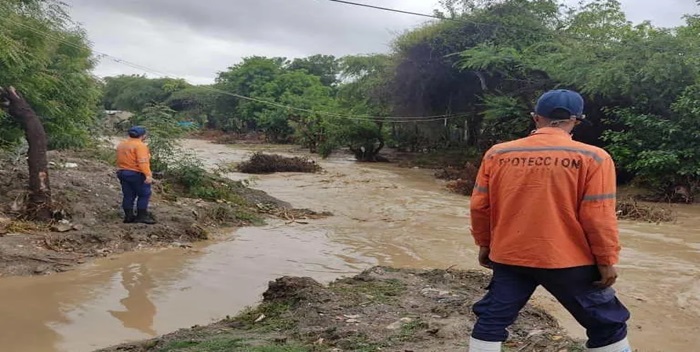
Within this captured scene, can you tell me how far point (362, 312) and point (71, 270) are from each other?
425 cm

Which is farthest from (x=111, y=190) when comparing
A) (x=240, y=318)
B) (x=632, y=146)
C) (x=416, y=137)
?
(x=416, y=137)

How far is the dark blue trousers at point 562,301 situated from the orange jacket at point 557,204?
7 cm

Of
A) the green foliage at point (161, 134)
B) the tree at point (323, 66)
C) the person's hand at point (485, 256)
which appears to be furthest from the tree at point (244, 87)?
the person's hand at point (485, 256)

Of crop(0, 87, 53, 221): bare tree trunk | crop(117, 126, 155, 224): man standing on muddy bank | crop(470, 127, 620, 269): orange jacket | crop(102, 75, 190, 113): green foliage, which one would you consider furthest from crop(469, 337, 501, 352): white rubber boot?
crop(102, 75, 190, 113): green foliage

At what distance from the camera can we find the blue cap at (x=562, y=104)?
3.20 meters

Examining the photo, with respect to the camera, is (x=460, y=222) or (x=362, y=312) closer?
(x=362, y=312)

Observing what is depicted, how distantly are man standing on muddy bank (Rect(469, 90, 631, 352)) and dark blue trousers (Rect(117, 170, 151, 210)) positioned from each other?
24.0ft

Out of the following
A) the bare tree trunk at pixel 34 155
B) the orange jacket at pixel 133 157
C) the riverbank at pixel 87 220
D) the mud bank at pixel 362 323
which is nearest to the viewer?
the mud bank at pixel 362 323

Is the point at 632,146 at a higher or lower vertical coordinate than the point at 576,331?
higher

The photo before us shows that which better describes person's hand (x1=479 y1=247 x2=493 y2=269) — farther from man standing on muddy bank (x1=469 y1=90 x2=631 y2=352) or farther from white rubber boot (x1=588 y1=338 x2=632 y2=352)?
white rubber boot (x1=588 y1=338 x2=632 y2=352)

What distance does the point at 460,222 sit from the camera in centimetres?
1309

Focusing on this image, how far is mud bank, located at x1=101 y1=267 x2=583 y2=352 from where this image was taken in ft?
14.3

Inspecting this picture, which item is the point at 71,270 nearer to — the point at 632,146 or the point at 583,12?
the point at 632,146

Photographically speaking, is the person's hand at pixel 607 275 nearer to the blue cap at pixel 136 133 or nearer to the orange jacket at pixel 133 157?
the orange jacket at pixel 133 157
